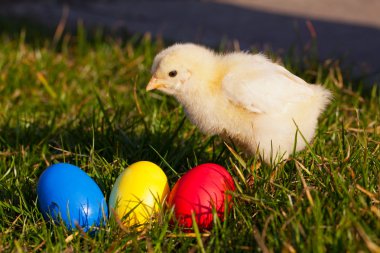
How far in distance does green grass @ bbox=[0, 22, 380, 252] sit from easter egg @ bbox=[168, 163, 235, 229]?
54 mm

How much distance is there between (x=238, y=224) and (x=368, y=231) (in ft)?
1.77

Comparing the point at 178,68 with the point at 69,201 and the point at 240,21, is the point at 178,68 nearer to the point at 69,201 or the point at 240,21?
the point at 69,201

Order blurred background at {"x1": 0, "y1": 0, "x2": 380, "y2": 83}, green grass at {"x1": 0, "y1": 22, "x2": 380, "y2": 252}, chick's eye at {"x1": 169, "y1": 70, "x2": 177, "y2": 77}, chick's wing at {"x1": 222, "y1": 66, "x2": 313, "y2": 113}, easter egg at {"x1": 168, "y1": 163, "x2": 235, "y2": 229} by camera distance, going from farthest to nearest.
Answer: blurred background at {"x1": 0, "y1": 0, "x2": 380, "y2": 83}
chick's eye at {"x1": 169, "y1": 70, "x2": 177, "y2": 77}
chick's wing at {"x1": 222, "y1": 66, "x2": 313, "y2": 113}
easter egg at {"x1": 168, "y1": 163, "x2": 235, "y2": 229}
green grass at {"x1": 0, "y1": 22, "x2": 380, "y2": 252}

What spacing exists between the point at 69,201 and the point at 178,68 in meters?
0.76

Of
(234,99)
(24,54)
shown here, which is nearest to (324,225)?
(234,99)

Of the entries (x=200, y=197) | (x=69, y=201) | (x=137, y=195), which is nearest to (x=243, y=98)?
(x=200, y=197)

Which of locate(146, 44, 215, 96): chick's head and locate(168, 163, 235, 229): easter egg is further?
locate(146, 44, 215, 96): chick's head

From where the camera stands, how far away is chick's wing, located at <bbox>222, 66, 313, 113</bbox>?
9.05ft

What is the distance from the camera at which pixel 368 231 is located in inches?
87.1

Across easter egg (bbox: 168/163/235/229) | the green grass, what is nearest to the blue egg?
the green grass

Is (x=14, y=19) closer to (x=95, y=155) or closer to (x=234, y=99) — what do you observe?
(x=95, y=155)

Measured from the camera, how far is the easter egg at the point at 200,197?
2.53 meters

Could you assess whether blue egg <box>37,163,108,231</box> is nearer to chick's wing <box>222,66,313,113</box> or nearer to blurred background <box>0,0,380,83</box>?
chick's wing <box>222,66,313,113</box>

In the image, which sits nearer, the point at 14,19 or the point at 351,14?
the point at 351,14
